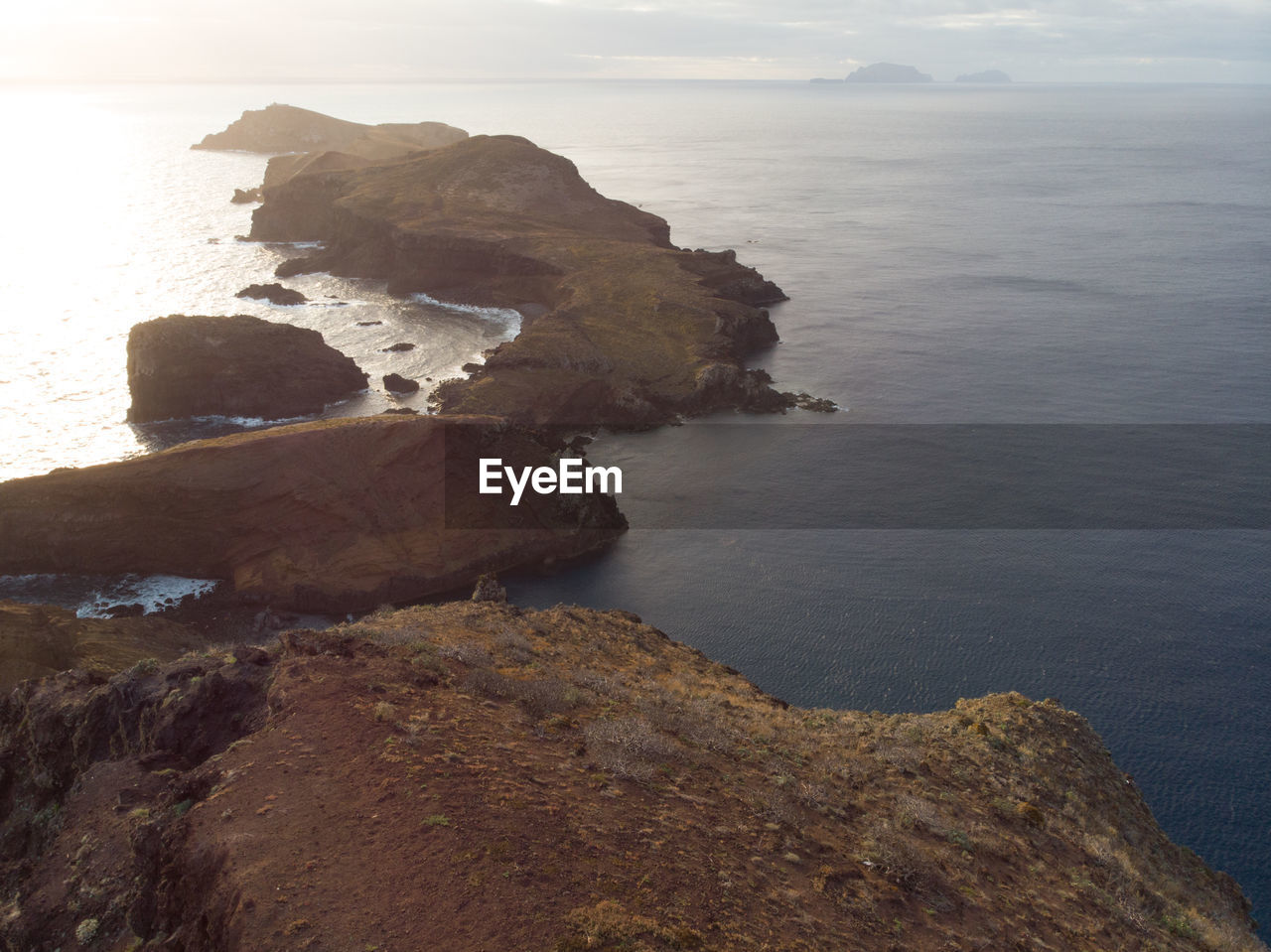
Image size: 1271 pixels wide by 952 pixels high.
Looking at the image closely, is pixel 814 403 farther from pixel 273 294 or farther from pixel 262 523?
pixel 273 294

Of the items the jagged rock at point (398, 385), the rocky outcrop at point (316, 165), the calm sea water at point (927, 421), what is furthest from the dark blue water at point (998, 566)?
the rocky outcrop at point (316, 165)

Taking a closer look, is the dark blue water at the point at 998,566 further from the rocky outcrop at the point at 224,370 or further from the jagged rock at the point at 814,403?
the rocky outcrop at the point at 224,370

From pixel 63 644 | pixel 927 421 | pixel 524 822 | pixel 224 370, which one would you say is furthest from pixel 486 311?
pixel 524 822

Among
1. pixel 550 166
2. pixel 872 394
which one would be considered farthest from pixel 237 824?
pixel 550 166

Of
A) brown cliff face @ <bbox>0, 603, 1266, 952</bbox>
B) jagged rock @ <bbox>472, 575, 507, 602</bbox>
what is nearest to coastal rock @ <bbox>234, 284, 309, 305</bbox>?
jagged rock @ <bbox>472, 575, 507, 602</bbox>

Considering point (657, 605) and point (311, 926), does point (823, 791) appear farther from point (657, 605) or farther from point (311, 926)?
point (657, 605)

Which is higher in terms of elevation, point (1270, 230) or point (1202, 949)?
point (1270, 230)
